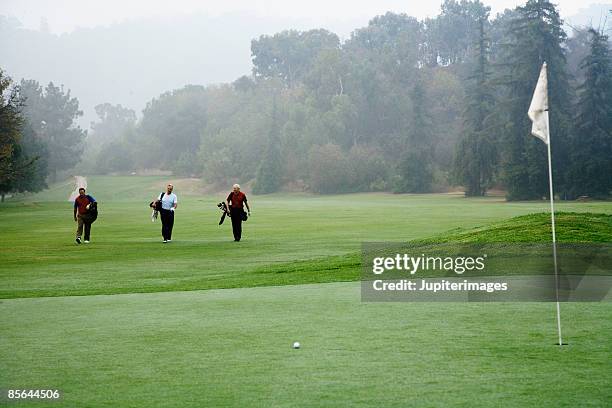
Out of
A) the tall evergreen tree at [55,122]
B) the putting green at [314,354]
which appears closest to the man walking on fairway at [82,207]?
the putting green at [314,354]

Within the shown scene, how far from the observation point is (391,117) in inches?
5305

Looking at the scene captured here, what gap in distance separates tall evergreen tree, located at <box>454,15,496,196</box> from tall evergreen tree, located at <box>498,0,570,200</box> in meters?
2.77

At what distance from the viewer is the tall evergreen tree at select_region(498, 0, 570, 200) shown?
8906cm

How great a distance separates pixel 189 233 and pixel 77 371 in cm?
3160

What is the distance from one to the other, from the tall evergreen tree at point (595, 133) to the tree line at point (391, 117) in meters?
0.14

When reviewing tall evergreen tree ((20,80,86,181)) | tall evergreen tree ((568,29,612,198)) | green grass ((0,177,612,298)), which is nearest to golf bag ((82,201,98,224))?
green grass ((0,177,612,298))

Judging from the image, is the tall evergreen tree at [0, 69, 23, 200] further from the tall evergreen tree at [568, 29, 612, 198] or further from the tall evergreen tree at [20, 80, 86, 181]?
the tall evergreen tree at [20, 80, 86, 181]

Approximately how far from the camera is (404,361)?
7766mm

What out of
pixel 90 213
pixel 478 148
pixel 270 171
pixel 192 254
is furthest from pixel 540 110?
pixel 270 171

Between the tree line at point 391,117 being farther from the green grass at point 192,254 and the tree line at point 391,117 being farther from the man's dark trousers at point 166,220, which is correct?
the man's dark trousers at point 166,220

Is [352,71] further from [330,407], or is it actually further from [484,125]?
[330,407]

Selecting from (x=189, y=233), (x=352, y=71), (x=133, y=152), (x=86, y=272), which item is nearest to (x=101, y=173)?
(x=133, y=152)

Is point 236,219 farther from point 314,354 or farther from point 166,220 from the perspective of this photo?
point 314,354

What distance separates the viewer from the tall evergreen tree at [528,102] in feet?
292
